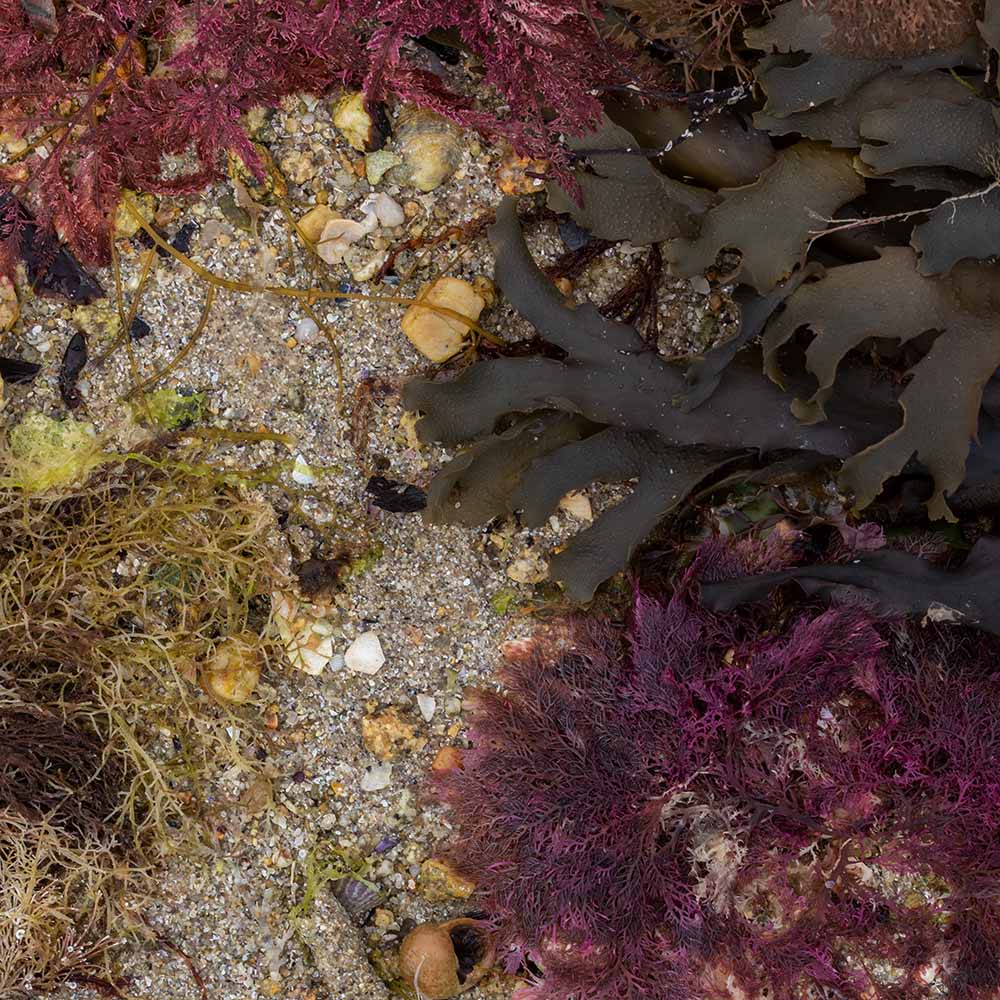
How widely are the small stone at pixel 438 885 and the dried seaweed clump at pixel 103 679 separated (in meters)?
0.51

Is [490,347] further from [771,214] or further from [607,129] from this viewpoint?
[771,214]

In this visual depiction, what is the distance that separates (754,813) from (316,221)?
1.55m

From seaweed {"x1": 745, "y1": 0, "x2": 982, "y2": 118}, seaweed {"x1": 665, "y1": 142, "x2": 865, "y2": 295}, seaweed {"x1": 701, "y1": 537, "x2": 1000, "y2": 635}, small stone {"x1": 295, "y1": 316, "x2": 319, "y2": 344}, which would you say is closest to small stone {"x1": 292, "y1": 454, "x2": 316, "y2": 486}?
small stone {"x1": 295, "y1": 316, "x2": 319, "y2": 344}

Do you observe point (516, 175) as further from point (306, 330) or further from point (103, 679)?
point (103, 679)

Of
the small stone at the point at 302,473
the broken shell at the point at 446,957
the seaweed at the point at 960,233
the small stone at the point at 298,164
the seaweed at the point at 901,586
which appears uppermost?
the small stone at the point at 298,164

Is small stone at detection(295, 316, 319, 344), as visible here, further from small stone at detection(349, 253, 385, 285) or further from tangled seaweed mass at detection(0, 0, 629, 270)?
tangled seaweed mass at detection(0, 0, 629, 270)

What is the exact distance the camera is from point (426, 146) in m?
2.07

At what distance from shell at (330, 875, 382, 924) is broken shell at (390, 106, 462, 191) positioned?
155 centimetres

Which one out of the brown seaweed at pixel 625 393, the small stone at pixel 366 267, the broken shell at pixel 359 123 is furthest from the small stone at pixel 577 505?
the broken shell at pixel 359 123

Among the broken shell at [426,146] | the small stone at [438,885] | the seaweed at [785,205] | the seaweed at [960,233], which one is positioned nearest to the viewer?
the seaweed at [960,233]

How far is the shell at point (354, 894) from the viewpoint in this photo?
7.17ft

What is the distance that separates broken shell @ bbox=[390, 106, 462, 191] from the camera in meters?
2.07

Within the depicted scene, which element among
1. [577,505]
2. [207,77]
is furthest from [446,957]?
[207,77]

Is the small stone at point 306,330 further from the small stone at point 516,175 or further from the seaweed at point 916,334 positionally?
the seaweed at point 916,334
